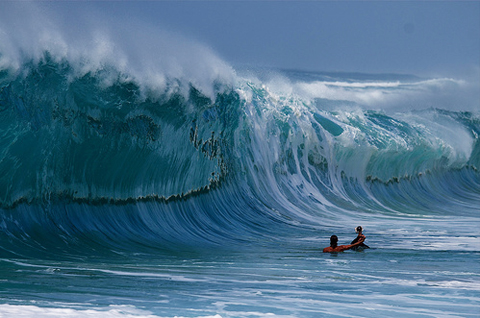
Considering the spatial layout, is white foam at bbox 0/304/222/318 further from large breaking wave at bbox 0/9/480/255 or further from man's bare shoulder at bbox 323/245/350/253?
man's bare shoulder at bbox 323/245/350/253

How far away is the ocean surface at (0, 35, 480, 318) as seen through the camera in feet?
19.9

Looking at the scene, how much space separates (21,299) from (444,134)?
21.0 metres

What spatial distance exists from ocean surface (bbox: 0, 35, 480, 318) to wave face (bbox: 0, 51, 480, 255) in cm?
3

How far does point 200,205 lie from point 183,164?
2.54 feet

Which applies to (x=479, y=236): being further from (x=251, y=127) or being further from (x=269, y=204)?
(x=251, y=127)

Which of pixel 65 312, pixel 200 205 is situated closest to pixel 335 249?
pixel 200 205

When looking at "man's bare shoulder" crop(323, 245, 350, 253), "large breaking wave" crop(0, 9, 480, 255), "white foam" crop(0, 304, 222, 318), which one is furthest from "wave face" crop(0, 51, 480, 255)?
"white foam" crop(0, 304, 222, 318)

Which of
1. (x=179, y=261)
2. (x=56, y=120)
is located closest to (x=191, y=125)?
(x=56, y=120)

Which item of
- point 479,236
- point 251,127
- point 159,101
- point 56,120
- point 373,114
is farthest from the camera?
point 373,114

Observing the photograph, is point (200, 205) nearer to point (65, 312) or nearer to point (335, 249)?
point (335, 249)

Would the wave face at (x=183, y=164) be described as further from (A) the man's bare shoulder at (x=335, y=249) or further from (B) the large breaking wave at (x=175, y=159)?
(A) the man's bare shoulder at (x=335, y=249)

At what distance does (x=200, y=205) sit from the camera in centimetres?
1253

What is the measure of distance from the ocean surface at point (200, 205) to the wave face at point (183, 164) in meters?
0.03

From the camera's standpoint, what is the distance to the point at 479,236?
1141 centimetres
